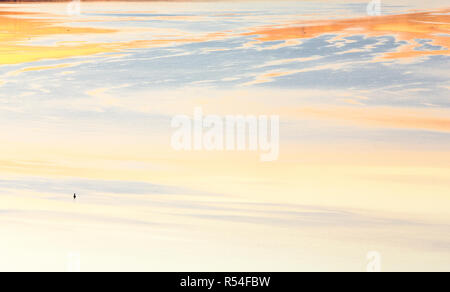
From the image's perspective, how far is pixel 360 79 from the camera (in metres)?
17.0

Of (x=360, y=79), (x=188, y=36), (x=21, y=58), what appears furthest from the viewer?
(x=188, y=36)

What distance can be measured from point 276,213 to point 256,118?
3232mm

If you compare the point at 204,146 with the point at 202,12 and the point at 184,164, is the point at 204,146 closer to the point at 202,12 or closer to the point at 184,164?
the point at 184,164

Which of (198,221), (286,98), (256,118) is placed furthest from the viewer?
(286,98)

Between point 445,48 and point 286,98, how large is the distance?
4545mm

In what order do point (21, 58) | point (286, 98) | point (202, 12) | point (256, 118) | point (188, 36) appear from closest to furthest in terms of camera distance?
point (256, 118)
point (286, 98)
point (21, 58)
point (188, 36)
point (202, 12)

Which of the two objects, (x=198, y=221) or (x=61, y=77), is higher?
(x=61, y=77)

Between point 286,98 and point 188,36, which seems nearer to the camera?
point 286,98

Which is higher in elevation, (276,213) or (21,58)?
(21,58)

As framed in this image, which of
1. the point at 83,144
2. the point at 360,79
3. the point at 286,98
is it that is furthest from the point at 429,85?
the point at 83,144

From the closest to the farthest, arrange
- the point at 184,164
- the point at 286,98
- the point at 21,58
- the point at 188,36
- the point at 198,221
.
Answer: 1. the point at 198,221
2. the point at 184,164
3. the point at 286,98
4. the point at 21,58
5. the point at 188,36

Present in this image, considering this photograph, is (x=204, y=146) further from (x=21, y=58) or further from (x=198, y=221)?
(x=21, y=58)

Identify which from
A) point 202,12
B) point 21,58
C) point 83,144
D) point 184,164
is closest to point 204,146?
point 184,164

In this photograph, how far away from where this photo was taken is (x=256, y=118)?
14.9 metres
